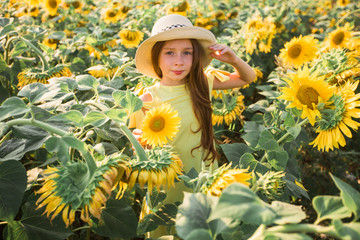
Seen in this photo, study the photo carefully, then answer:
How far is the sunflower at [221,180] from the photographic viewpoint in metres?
0.66

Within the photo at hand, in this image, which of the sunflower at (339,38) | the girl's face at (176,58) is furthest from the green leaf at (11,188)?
the sunflower at (339,38)

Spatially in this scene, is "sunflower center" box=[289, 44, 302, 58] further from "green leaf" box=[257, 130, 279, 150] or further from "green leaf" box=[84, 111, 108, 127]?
"green leaf" box=[84, 111, 108, 127]

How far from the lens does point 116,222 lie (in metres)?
0.93

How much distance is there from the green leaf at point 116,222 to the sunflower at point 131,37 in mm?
1236

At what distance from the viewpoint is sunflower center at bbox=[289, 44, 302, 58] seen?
5.37 ft

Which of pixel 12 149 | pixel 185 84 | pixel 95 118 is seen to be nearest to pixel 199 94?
pixel 185 84

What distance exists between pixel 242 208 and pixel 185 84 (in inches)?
29.9

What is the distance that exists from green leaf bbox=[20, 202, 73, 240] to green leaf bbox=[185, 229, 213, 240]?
1.78ft

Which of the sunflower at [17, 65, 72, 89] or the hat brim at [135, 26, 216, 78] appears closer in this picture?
the hat brim at [135, 26, 216, 78]

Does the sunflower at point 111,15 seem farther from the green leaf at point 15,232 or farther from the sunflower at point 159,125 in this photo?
the green leaf at point 15,232

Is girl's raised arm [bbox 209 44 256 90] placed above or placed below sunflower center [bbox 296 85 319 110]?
above

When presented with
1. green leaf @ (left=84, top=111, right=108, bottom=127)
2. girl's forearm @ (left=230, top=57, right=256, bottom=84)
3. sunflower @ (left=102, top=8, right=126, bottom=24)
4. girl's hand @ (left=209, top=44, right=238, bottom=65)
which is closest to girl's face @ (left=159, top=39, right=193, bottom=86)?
girl's hand @ (left=209, top=44, right=238, bottom=65)

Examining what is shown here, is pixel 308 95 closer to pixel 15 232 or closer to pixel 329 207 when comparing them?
pixel 329 207

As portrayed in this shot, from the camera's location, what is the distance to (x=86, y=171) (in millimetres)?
687
